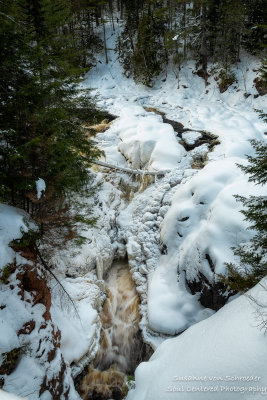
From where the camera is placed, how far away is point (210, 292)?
6777 millimetres

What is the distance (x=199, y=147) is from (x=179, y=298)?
8.17 metres

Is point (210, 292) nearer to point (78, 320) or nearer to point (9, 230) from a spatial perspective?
point (78, 320)

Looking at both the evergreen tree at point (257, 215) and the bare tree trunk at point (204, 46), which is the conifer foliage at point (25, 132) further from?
the bare tree trunk at point (204, 46)

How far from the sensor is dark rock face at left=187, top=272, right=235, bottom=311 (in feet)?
21.0

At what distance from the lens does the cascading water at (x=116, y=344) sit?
6387 millimetres

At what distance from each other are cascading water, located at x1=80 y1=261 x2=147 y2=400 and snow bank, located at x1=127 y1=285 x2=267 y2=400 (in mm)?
2255

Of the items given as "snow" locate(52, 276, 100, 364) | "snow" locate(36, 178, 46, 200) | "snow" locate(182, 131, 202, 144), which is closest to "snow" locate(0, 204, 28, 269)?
"snow" locate(36, 178, 46, 200)

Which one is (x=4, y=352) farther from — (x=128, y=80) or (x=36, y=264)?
(x=128, y=80)

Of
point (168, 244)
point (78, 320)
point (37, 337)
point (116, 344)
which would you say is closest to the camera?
point (37, 337)

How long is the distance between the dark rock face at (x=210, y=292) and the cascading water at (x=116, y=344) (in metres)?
2.37

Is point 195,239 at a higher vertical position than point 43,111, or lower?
lower

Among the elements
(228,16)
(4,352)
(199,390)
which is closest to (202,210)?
(199,390)

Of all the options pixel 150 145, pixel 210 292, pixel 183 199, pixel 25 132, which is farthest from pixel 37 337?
pixel 150 145

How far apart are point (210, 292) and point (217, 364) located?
10.5 feet
